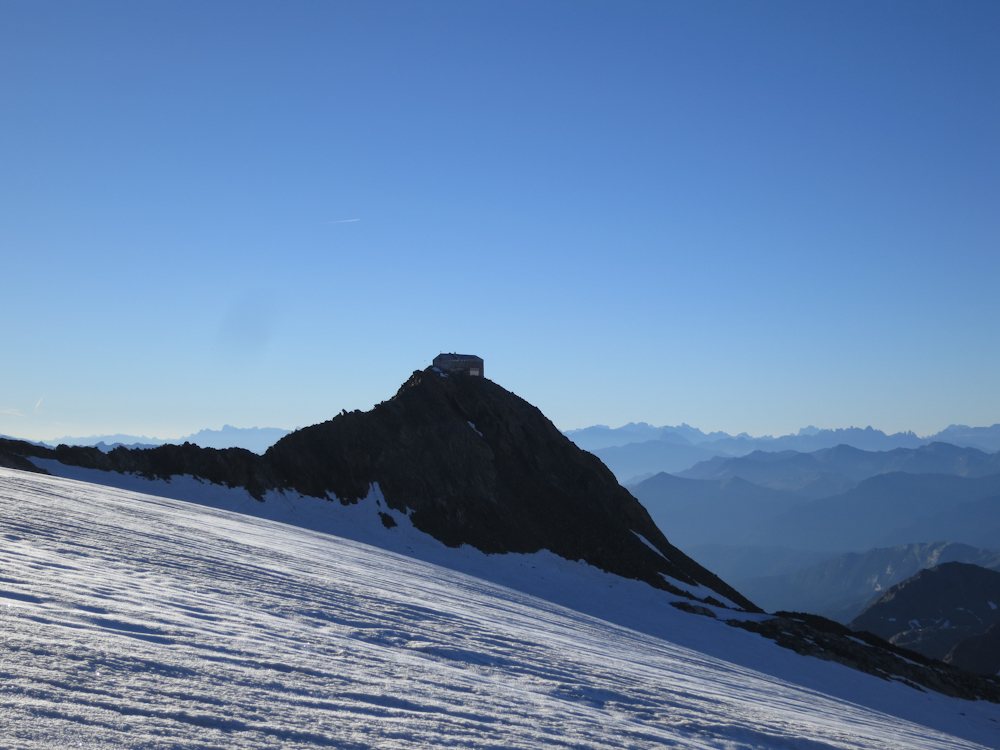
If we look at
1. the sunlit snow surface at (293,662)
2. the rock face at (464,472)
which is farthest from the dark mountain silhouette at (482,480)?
the sunlit snow surface at (293,662)

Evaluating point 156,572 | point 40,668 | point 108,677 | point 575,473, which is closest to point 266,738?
point 108,677

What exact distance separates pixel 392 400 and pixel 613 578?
75.6ft

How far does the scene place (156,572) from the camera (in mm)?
15953

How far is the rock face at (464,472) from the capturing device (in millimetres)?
48844

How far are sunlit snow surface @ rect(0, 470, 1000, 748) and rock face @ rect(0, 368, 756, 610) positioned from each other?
63.8ft

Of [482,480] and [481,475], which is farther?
Result: [481,475]

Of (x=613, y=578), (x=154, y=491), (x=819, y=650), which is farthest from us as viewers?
(x=613, y=578)

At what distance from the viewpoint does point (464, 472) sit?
59.5 metres

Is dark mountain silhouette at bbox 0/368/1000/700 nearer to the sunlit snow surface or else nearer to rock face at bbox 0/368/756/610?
rock face at bbox 0/368/756/610

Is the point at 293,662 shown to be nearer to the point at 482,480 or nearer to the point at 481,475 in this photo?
the point at 482,480

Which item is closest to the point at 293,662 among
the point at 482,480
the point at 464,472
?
the point at 464,472

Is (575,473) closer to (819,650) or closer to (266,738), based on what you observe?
(819,650)

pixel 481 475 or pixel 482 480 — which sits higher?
pixel 481 475

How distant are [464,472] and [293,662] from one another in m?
48.4
